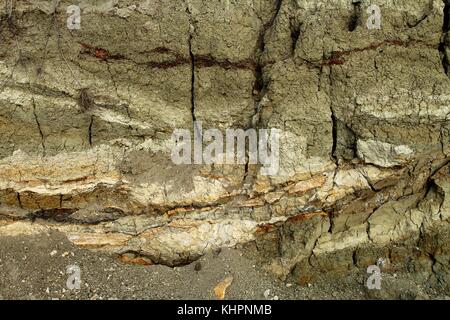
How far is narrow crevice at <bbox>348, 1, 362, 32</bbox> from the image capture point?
734cm

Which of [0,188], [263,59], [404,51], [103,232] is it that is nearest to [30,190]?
[0,188]

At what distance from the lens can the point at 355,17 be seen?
741cm

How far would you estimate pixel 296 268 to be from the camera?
8008 millimetres

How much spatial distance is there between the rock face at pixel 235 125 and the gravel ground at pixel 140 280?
0.23 m

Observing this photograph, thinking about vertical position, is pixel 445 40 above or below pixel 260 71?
above

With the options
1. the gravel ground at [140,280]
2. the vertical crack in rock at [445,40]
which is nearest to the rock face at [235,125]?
the vertical crack in rock at [445,40]

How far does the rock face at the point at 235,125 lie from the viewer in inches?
292

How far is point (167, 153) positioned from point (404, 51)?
4.44 meters

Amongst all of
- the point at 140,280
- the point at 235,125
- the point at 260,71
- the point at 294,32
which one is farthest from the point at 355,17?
the point at 140,280

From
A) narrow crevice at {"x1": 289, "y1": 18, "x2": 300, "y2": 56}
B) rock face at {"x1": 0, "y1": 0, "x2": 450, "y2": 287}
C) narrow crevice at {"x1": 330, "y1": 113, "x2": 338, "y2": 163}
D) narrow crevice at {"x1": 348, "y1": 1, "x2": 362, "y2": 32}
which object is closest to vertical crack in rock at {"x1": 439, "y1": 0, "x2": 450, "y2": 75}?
rock face at {"x1": 0, "y1": 0, "x2": 450, "y2": 287}

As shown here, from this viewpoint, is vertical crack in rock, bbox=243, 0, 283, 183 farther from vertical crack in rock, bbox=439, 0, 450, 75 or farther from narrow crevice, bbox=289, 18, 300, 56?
vertical crack in rock, bbox=439, 0, 450, 75

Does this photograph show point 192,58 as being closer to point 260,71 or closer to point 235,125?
point 260,71

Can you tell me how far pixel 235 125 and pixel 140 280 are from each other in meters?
3.22

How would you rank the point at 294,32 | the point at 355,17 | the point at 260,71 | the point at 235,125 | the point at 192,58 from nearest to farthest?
1. the point at 355,17
2. the point at 294,32
3. the point at 192,58
4. the point at 260,71
5. the point at 235,125
